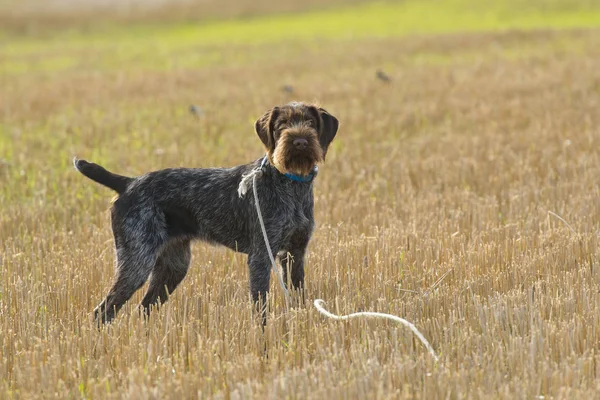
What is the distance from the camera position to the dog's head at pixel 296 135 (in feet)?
17.9

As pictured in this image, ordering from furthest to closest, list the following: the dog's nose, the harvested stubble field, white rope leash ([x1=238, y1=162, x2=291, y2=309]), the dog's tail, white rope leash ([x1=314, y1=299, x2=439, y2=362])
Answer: the dog's tail < white rope leash ([x1=238, y1=162, x2=291, y2=309]) < the dog's nose < white rope leash ([x1=314, y1=299, x2=439, y2=362]) < the harvested stubble field

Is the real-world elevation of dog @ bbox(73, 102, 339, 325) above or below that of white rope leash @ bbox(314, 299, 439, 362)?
above

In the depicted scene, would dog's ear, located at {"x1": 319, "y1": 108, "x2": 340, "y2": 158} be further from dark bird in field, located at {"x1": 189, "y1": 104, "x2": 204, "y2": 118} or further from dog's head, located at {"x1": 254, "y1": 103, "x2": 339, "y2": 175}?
dark bird in field, located at {"x1": 189, "y1": 104, "x2": 204, "y2": 118}

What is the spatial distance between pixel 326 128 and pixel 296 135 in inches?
16.5

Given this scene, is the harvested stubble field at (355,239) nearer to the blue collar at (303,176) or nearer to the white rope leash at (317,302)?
the white rope leash at (317,302)

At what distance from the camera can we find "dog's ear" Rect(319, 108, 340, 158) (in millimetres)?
5746

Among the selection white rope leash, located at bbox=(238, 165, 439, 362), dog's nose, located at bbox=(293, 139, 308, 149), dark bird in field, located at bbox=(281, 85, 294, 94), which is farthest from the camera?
dark bird in field, located at bbox=(281, 85, 294, 94)

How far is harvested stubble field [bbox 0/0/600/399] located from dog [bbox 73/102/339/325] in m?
0.25

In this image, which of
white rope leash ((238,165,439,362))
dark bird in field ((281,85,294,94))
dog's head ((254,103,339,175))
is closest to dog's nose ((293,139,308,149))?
dog's head ((254,103,339,175))

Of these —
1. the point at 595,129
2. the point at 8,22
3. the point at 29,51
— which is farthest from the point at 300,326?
the point at 8,22

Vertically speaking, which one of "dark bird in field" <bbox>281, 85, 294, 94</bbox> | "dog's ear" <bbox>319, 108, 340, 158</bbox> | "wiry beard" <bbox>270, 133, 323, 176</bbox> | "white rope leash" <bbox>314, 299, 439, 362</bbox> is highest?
"dark bird in field" <bbox>281, 85, 294, 94</bbox>

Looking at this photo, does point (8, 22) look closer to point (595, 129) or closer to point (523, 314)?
point (595, 129)

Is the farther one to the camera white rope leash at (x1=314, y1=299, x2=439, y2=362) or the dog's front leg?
the dog's front leg

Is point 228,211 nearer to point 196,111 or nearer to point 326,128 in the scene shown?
point 326,128
